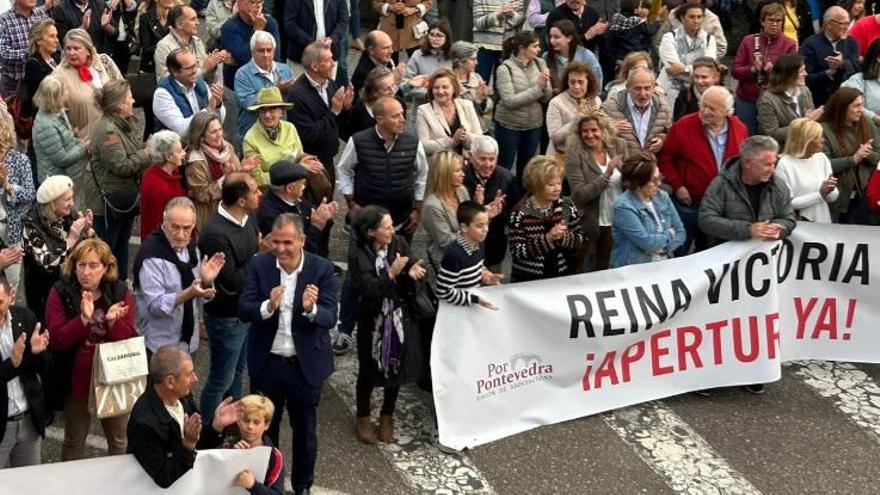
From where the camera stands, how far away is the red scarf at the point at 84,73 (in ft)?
32.5

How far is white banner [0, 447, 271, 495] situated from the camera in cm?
594

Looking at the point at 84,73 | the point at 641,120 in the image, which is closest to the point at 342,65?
the point at 84,73

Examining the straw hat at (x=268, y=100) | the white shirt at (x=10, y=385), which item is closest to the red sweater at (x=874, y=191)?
the straw hat at (x=268, y=100)

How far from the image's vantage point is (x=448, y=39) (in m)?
11.3

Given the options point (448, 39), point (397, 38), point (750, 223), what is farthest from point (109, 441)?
point (397, 38)

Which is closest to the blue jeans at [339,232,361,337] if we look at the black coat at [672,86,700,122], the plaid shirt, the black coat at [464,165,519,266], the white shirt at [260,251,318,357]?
the black coat at [464,165,519,266]

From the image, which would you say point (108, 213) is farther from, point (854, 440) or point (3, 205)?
point (854, 440)

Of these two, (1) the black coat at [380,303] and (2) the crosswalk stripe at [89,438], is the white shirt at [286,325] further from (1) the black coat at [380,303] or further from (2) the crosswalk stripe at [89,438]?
(2) the crosswalk stripe at [89,438]

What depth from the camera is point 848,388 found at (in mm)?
9016

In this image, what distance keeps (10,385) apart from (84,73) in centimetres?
402

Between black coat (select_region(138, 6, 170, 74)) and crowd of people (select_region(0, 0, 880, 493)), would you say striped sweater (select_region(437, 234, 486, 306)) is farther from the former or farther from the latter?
black coat (select_region(138, 6, 170, 74))

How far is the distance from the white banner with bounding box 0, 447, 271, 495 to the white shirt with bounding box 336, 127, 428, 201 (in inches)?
134

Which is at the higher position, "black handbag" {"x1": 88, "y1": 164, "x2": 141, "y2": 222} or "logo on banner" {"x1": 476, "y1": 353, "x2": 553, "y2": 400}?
"black handbag" {"x1": 88, "y1": 164, "x2": 141, "y2": 222}

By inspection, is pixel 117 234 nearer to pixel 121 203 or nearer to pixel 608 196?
pixel 121 203
